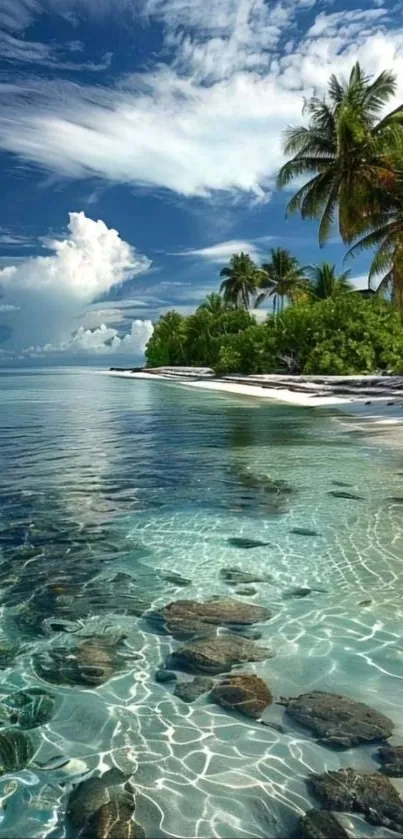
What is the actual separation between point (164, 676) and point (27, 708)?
0.87 metres

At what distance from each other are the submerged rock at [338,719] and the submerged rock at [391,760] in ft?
0.37

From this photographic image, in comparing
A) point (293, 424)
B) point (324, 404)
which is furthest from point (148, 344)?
point (293, 424)

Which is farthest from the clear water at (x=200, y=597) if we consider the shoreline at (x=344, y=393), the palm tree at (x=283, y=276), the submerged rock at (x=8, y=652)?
the palm tree at (x=283, y=276)

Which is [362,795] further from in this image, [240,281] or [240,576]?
[240,281]

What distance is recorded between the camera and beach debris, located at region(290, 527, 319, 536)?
7.06 meters

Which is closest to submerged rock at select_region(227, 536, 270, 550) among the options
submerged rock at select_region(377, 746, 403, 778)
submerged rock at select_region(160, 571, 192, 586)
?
submerged rock at select_region(160, 571, 192, 586)

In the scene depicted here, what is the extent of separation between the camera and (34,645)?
443cm

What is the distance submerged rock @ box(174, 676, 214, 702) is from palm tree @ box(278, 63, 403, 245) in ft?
73.4

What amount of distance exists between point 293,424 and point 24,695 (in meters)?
15.5

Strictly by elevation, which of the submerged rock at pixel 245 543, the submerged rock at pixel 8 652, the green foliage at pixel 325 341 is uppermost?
Answer: the green foliage at pixel 325 341

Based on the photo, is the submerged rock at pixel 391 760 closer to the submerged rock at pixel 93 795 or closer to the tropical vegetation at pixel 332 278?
the submerged rock at pixel 93 795

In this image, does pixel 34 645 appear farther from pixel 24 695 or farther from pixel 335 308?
pixel 335 308

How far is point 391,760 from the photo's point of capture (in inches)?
119

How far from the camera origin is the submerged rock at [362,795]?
2.66 metres
